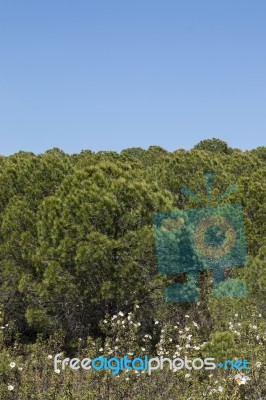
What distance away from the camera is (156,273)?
492 inches

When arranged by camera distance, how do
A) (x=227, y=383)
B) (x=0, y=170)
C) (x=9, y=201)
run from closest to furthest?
(x=227, y=383), (x=9, y=201), (x=0, y=170)

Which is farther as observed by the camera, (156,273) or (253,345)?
(156,273)

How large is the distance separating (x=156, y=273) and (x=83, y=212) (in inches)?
87.4

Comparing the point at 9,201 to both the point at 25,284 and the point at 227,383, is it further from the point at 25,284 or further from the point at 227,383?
the point at 227,383

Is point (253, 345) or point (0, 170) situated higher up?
point (0, 170)

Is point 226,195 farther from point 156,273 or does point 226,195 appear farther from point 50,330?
point 50,330

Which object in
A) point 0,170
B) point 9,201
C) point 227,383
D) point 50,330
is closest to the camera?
point 227,383

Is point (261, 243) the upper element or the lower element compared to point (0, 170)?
lower

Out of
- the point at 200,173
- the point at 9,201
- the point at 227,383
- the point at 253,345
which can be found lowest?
the point at 227,383

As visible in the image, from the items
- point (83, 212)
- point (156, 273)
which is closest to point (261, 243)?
point (156, 273)

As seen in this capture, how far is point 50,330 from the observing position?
1316 centimetres

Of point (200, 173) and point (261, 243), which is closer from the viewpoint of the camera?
point (261, 243)

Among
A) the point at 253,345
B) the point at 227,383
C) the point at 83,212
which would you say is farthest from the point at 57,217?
the point at 227,383

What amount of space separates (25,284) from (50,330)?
50.3 inches
